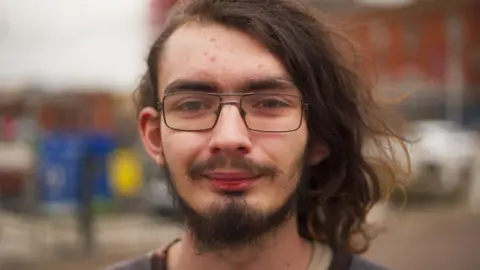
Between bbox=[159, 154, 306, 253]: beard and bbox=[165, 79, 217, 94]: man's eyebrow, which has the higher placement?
bbox=[165, 79, 217, 94]: man's eyebrow

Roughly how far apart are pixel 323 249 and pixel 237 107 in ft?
1.64

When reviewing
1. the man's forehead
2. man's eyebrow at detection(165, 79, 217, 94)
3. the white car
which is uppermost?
the man's forehead

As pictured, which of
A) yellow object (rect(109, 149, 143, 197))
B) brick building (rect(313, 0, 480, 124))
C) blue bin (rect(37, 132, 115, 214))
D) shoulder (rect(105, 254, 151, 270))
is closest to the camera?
shoulder (rect(105, 254, 151, 270))

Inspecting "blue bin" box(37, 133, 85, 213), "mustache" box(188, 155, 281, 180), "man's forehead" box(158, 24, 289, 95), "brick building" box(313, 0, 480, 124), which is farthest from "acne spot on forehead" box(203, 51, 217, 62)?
"brick building" box(313, 0, 480, 124)

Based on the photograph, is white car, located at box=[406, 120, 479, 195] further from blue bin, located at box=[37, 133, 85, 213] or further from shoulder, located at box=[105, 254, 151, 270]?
shoulder, located at box=[105, 254, 151, 270]

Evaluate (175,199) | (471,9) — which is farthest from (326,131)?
(471,9)

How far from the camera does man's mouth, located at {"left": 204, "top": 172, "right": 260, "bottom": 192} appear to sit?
68.6 inches

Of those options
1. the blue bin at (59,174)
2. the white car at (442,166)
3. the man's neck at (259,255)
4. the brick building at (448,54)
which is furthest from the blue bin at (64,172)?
the brick building at (448,54)

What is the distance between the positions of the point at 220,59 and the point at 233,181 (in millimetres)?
298

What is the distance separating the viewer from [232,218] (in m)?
1.74

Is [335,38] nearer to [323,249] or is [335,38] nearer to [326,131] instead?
[326,131]

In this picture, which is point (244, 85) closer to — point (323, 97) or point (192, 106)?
point (192, 106)

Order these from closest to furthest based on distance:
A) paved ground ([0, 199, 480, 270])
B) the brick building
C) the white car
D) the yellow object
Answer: paved ground ([0, 199, 480, 270])
the yellow object
the white car
the brick building

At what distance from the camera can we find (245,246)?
1841 mm
